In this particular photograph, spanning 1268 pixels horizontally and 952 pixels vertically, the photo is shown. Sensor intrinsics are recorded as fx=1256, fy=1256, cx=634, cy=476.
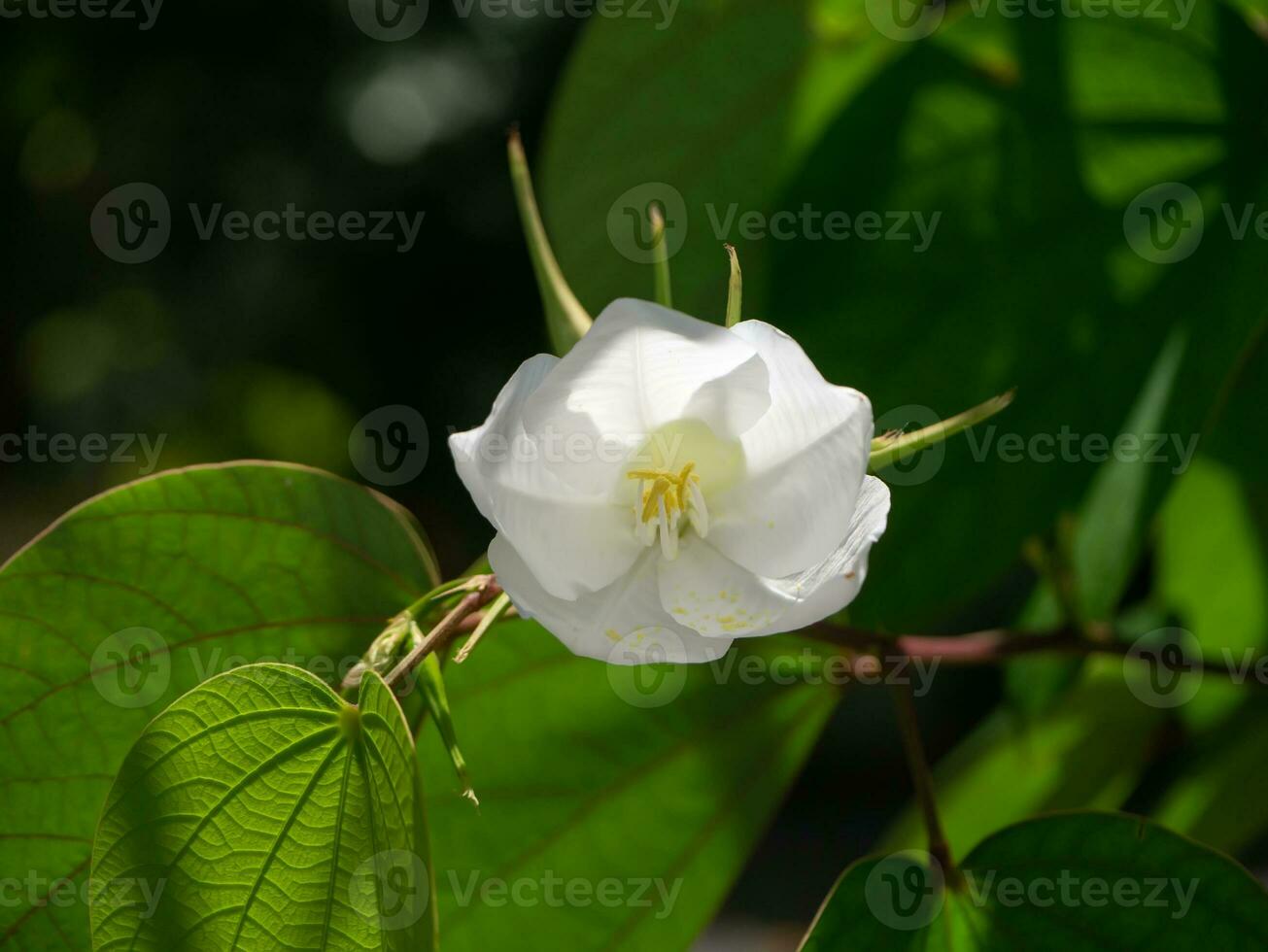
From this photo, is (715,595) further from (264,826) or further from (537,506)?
(264,826)

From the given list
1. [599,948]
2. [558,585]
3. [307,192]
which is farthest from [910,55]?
[307,192]

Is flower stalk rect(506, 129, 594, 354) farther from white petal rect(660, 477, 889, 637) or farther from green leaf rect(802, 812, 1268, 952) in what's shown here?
green leaf rect(802, 812, 1268, 952)

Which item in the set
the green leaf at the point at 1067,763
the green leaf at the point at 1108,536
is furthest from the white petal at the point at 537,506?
the green leaf at the point at 1067,763

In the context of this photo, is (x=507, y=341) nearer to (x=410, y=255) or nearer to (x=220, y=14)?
(x=410, y=255)

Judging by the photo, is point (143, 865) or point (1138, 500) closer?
point (143, 865)

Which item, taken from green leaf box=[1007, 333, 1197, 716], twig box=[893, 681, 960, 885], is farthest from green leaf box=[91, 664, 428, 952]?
green leaf box=[1007, 333, 1197, 716]

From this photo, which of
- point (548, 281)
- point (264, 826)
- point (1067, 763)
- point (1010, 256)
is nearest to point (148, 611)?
point (264, 826)
